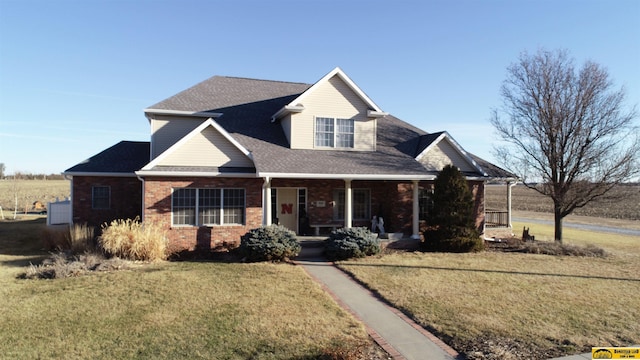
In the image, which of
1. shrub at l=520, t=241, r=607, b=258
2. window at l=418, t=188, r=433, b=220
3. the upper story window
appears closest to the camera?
shrub at l=520, t=241, r=607, b=258

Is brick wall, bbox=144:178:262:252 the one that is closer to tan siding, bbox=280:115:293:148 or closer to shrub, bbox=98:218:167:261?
shrub, bbox=98:218:167:261

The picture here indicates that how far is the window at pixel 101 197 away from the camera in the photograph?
17.7 meters

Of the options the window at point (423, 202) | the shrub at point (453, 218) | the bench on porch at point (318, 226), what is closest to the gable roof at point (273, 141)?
the shrub at point (453, 218)

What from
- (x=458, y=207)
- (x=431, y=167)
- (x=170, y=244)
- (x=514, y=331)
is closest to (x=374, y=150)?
(x=431, y=167)

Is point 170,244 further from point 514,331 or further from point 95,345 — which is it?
Result: point 514,331

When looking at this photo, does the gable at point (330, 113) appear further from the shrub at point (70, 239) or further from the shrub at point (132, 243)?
the shrub at point (70, 239)

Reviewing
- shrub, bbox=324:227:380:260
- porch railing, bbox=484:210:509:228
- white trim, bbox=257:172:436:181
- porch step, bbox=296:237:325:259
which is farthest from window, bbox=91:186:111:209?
porch railing, bbox=484:210:509:228

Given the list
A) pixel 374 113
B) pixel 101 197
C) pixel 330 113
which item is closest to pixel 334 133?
pixel 330 113

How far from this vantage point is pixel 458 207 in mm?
16328

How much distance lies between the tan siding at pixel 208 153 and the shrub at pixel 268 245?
3.43 meters

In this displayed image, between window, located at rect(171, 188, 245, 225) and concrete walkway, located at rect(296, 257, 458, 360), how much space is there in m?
5.06

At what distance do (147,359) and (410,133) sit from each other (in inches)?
712

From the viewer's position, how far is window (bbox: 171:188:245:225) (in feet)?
48.9

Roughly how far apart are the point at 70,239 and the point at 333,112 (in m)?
12.3
